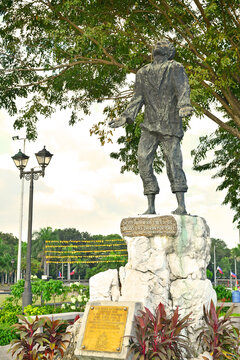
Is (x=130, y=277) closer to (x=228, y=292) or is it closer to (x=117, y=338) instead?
(x=117, y=338)

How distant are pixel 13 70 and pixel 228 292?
9.79m

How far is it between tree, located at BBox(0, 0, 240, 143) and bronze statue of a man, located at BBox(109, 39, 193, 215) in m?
4.92

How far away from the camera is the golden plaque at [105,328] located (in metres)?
5.88

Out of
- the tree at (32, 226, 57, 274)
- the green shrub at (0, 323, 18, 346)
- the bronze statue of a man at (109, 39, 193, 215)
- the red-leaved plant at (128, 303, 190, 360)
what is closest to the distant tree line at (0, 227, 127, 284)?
the tree at (32, 226, 57, 274)

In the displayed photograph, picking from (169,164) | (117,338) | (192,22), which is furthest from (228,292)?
(117,338)

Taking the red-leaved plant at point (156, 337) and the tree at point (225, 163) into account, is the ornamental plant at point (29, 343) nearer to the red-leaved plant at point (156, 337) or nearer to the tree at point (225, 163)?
the red-leaved plant at point (156, 337)

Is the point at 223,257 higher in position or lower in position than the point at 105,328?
higher

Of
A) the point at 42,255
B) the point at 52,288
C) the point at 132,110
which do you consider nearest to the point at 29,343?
the point at 132,110

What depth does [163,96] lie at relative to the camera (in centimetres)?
761

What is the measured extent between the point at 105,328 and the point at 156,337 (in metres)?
0.66

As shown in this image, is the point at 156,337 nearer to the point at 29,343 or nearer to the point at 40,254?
the point at 29,343

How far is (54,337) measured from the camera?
6.77 metres

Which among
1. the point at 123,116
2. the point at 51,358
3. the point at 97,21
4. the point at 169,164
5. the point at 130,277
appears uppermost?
the point at 97,21

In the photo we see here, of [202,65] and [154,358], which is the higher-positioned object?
[202,65]
